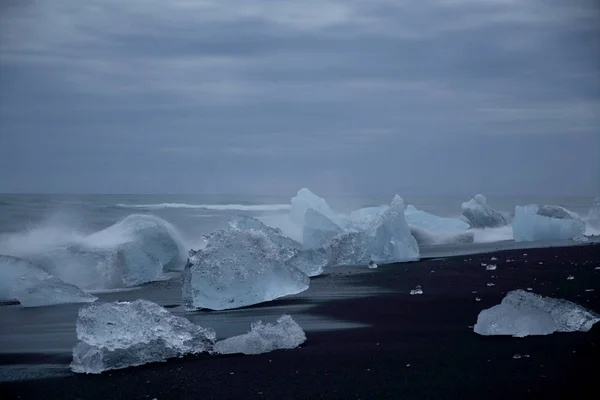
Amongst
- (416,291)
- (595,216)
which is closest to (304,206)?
(416,291)

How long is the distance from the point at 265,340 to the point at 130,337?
0.98 metres

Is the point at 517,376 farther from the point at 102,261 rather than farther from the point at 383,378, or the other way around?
the point at 102,261

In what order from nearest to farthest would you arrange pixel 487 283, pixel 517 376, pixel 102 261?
1. pixel 517 376
2. pixel 487 283
3. pixel 102 261

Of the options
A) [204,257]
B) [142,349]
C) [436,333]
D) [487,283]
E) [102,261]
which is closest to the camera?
[142,349]

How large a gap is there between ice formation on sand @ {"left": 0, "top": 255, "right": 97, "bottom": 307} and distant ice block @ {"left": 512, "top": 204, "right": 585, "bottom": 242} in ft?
37.8

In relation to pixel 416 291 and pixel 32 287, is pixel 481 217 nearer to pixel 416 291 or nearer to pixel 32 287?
pixel 416 291

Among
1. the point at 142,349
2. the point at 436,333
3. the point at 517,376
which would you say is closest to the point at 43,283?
the point at 142,349

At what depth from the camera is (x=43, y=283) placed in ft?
26.4

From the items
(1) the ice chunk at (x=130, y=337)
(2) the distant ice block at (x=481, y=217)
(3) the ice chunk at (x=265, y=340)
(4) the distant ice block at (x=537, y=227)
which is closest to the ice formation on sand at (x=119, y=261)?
(1) the ice chunk at (x=130, y=337)

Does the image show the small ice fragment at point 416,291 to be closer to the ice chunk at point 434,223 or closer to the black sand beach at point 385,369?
the black sand beach at point 385,369

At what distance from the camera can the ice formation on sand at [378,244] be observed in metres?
12.0

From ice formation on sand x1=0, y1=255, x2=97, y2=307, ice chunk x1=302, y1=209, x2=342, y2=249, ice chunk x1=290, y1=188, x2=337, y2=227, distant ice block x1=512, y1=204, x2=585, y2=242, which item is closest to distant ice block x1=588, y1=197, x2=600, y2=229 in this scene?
distant ice block x1=512, y1=204, x2=585, y2=242

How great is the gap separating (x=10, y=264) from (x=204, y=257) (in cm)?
262

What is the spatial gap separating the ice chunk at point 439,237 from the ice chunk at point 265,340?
1216 cm
